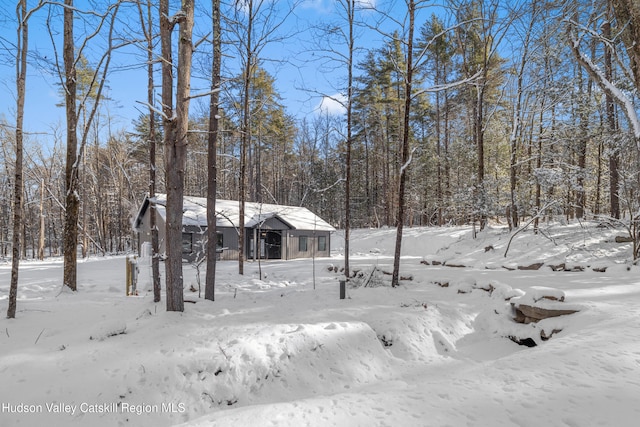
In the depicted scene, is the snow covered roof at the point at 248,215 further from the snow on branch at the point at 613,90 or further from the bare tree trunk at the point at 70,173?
the snow on branch at the point at 613,90

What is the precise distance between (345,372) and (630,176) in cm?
1070

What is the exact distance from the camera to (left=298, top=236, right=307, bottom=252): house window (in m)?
21.1

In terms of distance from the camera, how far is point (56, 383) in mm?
3316

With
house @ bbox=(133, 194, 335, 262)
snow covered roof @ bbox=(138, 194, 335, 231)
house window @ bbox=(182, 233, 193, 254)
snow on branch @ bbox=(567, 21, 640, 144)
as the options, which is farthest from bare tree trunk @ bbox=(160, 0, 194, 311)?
house @ bbox=(133, 194, 335, 262)

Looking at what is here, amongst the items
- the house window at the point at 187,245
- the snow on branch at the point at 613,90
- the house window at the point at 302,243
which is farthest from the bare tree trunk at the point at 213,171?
the house window at the point at 302,243

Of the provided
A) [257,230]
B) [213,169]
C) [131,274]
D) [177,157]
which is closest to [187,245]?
Result: [257,230]

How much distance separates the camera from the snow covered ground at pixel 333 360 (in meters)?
2.37

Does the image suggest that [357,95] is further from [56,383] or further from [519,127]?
[56,383]

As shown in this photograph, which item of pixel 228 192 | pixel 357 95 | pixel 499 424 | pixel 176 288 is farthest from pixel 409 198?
pixel 499 424

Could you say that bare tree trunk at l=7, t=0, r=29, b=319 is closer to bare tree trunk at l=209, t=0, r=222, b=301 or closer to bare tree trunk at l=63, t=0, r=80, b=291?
bare tree trunk at l=63, t=0, r=80, b=291

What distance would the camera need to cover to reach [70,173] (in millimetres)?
7977

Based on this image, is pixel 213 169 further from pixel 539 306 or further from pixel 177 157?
pixel 539 306

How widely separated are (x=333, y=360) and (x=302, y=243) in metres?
17.0

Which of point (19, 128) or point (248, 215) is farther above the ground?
point (19, 128)
